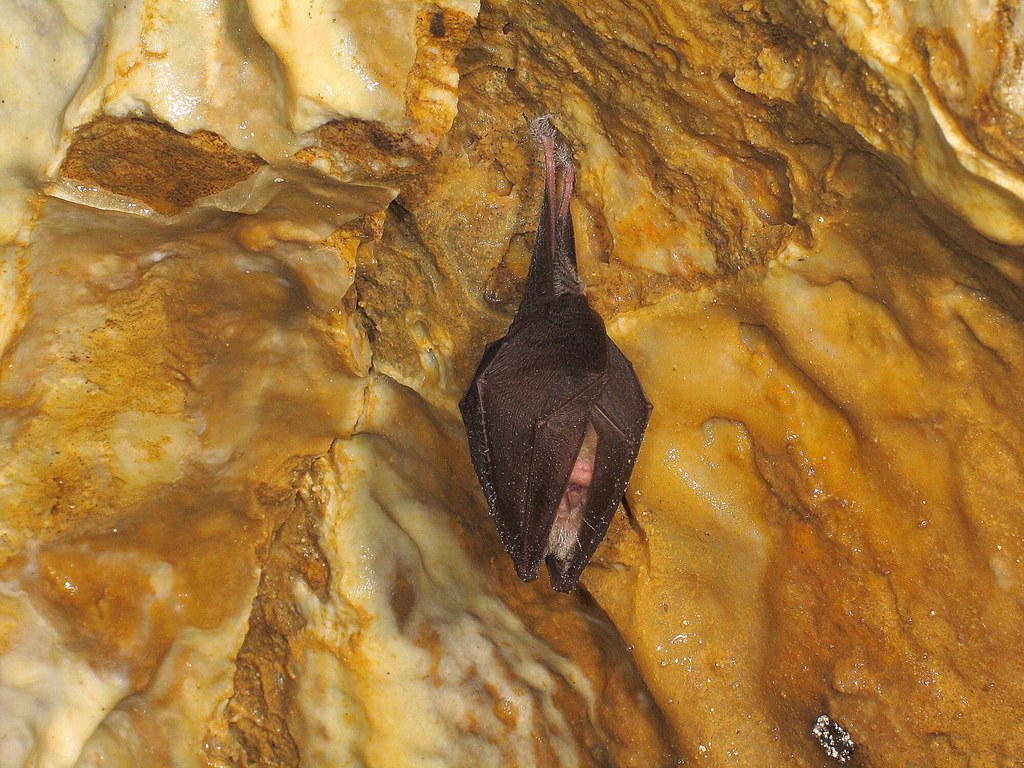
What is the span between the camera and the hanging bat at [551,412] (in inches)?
→ 126

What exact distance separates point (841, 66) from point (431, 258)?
170cm

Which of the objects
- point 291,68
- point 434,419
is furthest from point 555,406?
point 291,68

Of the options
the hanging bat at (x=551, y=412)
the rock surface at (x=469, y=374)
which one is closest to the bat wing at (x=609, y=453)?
the hanging bat at (x=551, y=412)

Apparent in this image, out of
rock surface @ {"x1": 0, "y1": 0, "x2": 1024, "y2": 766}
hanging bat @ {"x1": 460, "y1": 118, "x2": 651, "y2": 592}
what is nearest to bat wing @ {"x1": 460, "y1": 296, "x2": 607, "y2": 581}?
hanging bat @ {"x1": 460, "y1": 118, "x2": 651, "y2": 592}

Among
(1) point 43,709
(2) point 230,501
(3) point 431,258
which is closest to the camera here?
(1) point 43,709

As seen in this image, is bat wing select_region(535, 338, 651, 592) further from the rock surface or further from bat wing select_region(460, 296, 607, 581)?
the rock surface

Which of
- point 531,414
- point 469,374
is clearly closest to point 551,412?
point 531,414

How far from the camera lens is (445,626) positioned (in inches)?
114

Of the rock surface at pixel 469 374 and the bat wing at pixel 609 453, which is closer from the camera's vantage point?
the rock surface at pixel 469 374

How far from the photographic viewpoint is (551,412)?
10.7 ft

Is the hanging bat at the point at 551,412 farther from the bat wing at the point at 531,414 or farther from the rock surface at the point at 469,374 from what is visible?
the rock surface at the point at 469,374

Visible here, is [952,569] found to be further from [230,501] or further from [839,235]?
[230,501]

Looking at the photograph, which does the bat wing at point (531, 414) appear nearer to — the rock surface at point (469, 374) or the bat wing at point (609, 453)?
the bat wing at point (609, 453)

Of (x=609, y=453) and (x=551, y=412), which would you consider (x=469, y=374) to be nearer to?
(x=551, y=412)
